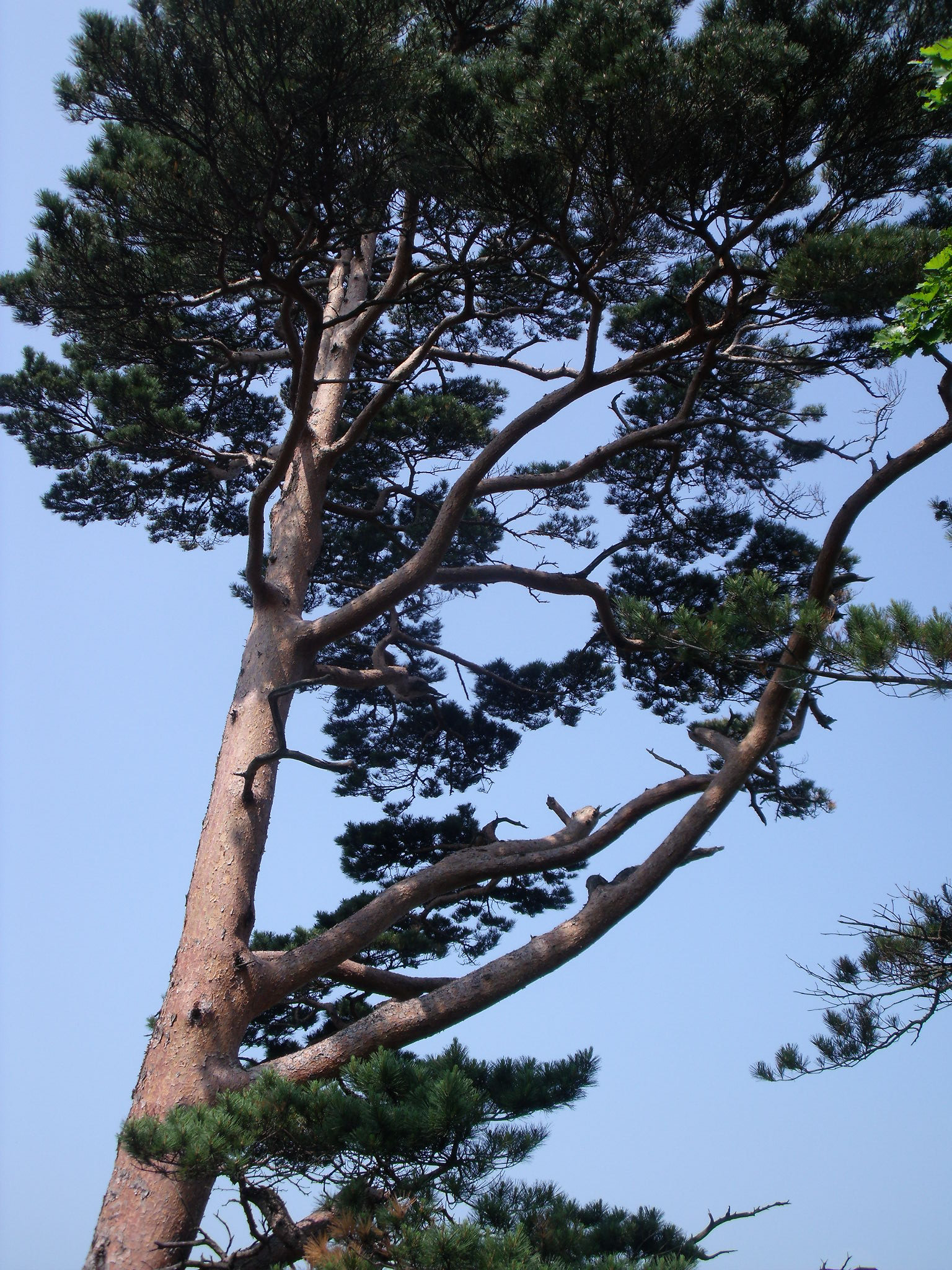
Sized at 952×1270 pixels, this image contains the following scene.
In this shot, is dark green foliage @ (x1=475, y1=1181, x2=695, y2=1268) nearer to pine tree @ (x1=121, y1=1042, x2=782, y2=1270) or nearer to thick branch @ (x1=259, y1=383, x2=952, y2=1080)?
pine tree @ (x1=121, y1=1042, x2=782, y2=1270)

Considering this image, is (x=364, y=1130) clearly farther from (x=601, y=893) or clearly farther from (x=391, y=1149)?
(x=601, y=893)

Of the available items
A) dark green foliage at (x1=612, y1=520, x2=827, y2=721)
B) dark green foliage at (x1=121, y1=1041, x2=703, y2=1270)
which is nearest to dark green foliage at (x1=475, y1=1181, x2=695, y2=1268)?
dark green foliage at (x1=121, y1=1041, x2=703, y2=1270)

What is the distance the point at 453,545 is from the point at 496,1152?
3.77 m

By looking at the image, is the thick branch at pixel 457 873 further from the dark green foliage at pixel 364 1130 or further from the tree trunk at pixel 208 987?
the dark green foliage at pixel 364 1130

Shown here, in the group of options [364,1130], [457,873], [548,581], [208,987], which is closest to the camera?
[364,1130]

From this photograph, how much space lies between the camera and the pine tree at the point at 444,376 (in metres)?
3.84

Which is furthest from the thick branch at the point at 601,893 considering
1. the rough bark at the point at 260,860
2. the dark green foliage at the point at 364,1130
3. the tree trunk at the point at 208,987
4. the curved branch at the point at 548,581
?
the curved branch at the point at 548,581

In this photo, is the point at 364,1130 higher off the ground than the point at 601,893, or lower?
lower

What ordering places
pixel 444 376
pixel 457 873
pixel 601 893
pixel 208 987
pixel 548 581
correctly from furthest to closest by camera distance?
pixel 444 376 → pixel 548 581 → pixel 457 873 → pixel 601 893 → pixel 208 987

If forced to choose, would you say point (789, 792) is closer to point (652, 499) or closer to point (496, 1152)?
point (652, 499)

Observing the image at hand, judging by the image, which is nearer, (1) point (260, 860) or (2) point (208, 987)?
(2) point (208, 987)

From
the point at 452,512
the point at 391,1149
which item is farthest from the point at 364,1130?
the point at 452,512

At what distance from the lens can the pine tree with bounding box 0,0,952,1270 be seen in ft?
12.6

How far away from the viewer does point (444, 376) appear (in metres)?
6.50
